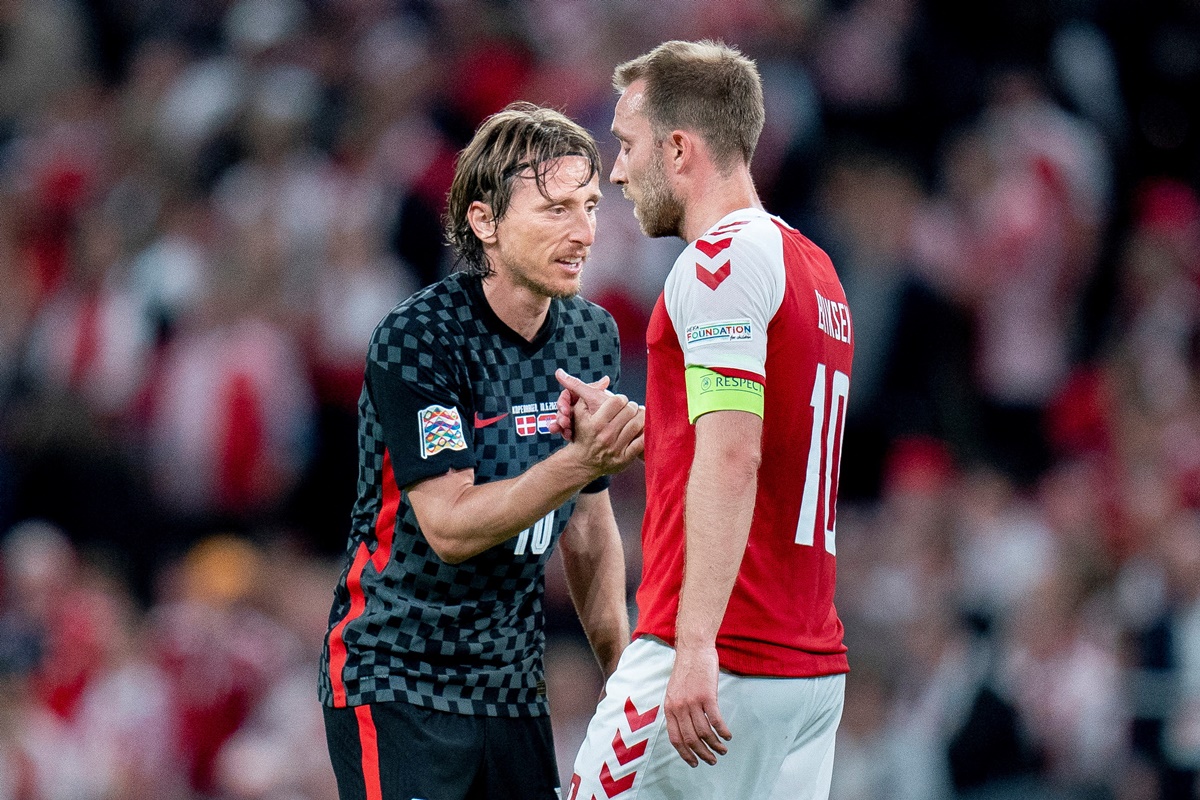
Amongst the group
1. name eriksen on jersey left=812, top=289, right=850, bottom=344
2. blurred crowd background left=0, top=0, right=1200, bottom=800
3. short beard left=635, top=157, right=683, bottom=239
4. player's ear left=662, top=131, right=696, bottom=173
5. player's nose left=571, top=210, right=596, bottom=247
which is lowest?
blurred crowd background left=0, top=0, right=1200, bottom=800

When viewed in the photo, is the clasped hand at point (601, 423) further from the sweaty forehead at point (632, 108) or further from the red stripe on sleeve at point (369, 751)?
the red stripe on sleeve at point (369, 751)

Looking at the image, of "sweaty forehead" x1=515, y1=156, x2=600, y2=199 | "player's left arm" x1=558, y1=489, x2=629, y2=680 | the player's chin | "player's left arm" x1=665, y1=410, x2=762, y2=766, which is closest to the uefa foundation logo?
"player's left arm" x1=665, y1=410, x2=762, y2=766

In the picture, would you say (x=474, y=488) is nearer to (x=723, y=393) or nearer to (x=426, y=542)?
(x=426, y=542)

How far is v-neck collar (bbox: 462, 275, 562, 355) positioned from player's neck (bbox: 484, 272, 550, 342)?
11 mm

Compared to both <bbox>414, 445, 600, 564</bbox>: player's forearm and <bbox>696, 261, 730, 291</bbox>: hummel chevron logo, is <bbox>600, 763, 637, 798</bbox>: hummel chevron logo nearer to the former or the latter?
<bbox>414, 445, 600, 564</bbox>: player's forearm

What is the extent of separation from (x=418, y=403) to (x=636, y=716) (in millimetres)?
970

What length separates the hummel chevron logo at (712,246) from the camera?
3.93 meters

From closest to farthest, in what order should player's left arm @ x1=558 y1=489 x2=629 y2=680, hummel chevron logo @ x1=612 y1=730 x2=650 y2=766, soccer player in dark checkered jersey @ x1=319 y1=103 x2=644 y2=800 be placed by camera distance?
hummel chevron logo @ x1=612 y1=730 x2=650 y2=766, soccer player in dark checkered jersey @ x1=319 y1=103 x2=644 y2=800, player's left arm @ x1=558 y1=489 x2=629 y2=680

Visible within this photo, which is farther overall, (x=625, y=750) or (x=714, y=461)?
(x=625, y=750)

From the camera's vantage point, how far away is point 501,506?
4.16 metres

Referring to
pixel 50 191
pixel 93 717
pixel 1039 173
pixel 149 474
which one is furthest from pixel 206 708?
pixel 1039 173

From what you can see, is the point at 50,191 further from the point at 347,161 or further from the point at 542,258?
the point at 542,258

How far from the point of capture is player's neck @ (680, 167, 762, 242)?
4.14 m

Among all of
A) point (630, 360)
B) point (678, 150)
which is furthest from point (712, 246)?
→ point (630, 360)
